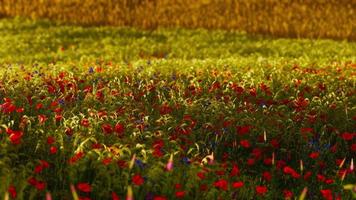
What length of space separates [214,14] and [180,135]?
18.3m

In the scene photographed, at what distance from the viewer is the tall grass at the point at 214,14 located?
23484mm

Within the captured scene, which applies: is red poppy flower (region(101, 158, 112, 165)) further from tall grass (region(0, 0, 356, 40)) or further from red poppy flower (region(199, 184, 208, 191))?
tall grass (region(0, 0, 356, 40))

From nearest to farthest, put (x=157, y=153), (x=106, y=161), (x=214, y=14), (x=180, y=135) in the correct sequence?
(x=106, y=161), (x=157, y=153), (x=180, y=135), (x=214, y=14)

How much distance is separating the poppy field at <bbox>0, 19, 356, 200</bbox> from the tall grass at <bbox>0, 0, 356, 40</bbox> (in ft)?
33.6

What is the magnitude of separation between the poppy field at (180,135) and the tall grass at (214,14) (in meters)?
10.2

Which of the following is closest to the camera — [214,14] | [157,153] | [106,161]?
[106,161]

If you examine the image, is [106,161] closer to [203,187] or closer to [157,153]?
[157,153]

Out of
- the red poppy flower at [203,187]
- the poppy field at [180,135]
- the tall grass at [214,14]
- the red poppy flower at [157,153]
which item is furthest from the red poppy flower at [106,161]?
the tall grass at [214,14]

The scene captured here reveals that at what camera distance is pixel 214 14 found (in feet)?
80.6

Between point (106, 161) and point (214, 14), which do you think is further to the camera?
point (214, 14)

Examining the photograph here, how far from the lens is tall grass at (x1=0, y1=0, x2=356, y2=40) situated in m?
23.5

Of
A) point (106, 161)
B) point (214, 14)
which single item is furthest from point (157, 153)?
point (214, 14)

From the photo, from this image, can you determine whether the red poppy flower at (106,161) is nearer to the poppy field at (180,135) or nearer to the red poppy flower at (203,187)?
the poppy field at (180,135)

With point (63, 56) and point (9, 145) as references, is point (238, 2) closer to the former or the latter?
point (63, 56)
